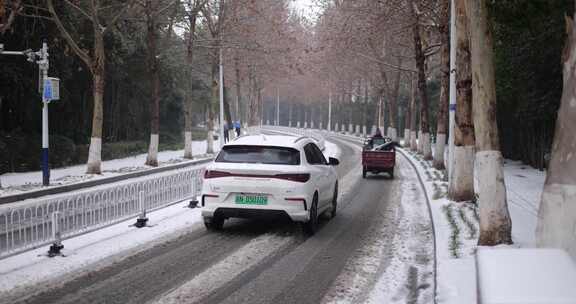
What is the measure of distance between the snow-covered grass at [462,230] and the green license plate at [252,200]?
3.04 metres

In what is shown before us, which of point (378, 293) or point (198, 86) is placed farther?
point (198, 86)

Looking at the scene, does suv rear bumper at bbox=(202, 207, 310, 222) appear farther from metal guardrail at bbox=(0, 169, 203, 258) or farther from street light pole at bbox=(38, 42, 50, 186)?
street light pole at bbox=(38, 42, 50, 186)

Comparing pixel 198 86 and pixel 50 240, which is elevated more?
pixel 198 86

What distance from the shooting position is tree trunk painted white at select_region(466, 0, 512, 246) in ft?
28.2

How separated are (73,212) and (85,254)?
2.87 ft

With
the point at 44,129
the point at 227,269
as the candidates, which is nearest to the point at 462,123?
the point at 227,269

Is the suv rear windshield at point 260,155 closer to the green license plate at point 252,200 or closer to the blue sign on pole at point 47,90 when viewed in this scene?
the green license plate at point 252,200

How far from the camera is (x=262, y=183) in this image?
10.0 m

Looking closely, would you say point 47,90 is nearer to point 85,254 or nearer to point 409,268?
point 85,254

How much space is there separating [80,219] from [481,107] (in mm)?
6649

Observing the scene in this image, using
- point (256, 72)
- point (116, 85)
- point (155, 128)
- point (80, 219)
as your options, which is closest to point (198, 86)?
point (256, 72)

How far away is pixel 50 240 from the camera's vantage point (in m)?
8.80

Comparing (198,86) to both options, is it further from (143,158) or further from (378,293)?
(378,293)

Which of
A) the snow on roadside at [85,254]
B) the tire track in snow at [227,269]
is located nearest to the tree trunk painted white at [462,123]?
the tire track in snow at [227,269]
